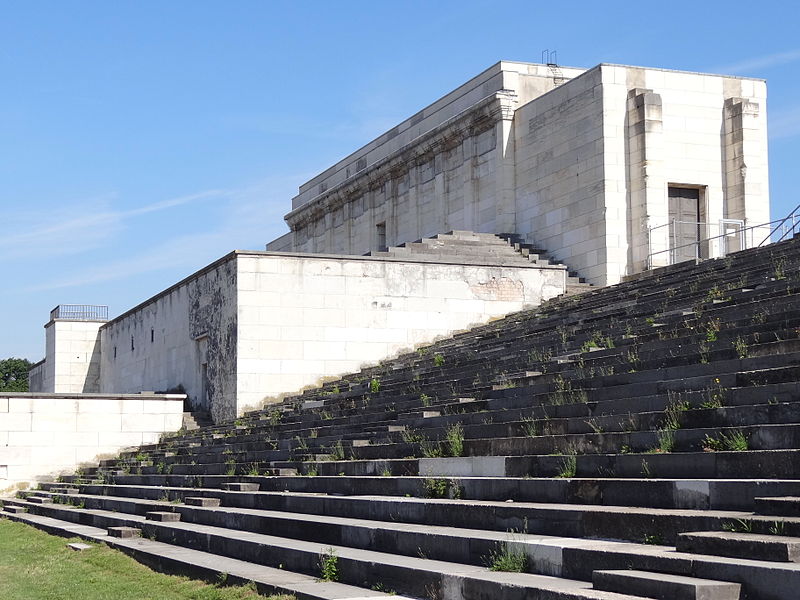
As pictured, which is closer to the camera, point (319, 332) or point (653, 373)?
point (653, 373)

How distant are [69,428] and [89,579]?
16529mm

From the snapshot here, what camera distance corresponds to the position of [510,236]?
103 feet

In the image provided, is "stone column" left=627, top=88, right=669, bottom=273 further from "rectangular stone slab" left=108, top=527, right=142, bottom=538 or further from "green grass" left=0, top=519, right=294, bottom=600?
"green grass" left=0, top=519, right=294, bottom=600

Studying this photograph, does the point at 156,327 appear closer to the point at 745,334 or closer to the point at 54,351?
the point at 54,351

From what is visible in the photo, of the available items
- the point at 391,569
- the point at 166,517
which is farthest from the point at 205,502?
the point at 391,569

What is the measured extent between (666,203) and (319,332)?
8932 mm

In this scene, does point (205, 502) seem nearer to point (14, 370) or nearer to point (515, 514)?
point (515, 514)

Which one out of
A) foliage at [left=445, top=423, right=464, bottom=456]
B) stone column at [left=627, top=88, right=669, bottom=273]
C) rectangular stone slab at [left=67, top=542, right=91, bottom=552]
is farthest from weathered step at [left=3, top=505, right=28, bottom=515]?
stone column at [left=627, top=88, right=669, bottom=273]

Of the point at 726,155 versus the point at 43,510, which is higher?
the point at 726,155

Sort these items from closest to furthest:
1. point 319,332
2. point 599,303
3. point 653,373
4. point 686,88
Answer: point 653,373, point 599,303, point 319,332, point 686,88

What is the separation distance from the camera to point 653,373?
34.8 ft

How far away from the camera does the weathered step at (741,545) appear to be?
6129 mm

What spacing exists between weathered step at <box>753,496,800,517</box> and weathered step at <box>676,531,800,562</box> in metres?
0.25

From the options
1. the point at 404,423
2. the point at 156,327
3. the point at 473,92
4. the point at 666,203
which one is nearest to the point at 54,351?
the point at 156,327
